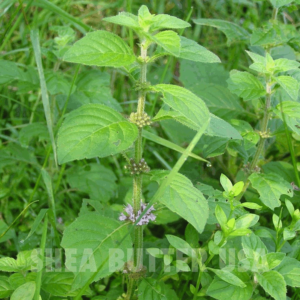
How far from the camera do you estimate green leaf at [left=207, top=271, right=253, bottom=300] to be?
4.65 feet

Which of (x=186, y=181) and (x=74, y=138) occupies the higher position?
(x=74, y=138)

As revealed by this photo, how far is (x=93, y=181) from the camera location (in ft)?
7.82

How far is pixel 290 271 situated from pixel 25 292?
970 mm

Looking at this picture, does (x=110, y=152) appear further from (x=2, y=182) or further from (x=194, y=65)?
(x=194, y=65)

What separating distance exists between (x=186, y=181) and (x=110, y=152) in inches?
12.4

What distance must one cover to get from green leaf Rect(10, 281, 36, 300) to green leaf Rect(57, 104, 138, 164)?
0.47 metres

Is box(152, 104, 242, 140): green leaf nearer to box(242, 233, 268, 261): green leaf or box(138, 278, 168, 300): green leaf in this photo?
box(242, 233, 268, 261): green leaf

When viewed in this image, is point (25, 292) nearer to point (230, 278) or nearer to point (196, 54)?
point (230, 278)

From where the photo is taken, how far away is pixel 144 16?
1427 millimetres

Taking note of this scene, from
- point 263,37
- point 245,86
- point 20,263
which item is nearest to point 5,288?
point 20,263

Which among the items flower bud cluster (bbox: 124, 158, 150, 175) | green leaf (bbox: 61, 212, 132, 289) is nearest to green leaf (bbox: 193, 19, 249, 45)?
flower bud cluster (bbox: 124, 158, 150, 175)

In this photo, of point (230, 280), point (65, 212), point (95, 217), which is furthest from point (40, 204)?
point (230, 280)

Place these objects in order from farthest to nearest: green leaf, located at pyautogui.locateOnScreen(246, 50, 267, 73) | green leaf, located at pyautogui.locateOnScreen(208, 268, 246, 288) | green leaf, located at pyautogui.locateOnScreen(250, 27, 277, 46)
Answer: green leaf, located at pyautogui.locateOnScreen(250, 27, 277, 46)
green leaf, located at pyautogui.locateOnScreen(246, 50, 267, 73)
green leaf, located at pyautogui.locateOnScreen(208, 268, 246, 288)

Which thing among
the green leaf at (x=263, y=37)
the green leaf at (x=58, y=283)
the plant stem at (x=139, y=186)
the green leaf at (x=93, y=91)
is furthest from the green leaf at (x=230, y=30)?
the green leaf at (x=58, y=283)
